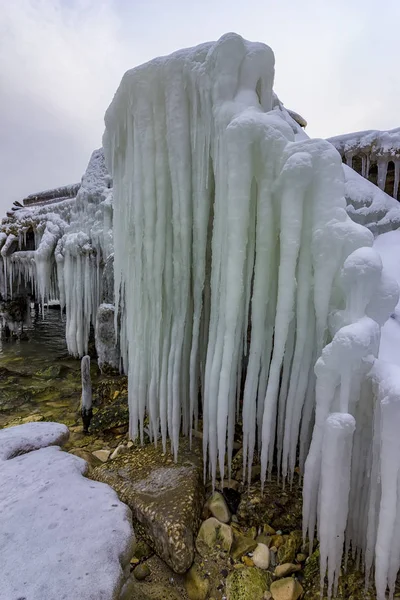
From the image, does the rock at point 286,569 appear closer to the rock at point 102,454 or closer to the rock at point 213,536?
the rock at point 213,536

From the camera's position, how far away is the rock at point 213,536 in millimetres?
2744

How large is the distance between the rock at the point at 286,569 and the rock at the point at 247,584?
0.08 meters

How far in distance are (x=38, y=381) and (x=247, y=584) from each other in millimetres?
8460

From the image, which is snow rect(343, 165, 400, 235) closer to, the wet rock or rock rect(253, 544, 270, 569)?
the wet rock

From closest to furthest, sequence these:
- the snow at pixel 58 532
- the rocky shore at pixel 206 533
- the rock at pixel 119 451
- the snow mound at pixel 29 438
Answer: the snow at pixel 58 532, the rocky shore at pixel 206 533, the snow mound at pixel 29 438, the rock at pixel 119 451

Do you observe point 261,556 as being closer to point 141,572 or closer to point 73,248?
point 141,572

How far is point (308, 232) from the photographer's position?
2809 millimetres

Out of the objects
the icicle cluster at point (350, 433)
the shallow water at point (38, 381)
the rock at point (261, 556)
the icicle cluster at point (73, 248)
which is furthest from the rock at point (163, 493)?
the icicle cluster at point (73, 248)

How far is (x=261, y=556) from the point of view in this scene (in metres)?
2.62

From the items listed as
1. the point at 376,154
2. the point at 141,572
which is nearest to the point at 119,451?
the point at 141,572

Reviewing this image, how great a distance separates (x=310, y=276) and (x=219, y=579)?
2693 mm

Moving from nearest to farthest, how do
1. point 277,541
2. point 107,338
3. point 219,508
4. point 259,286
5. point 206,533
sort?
point 277,541, point 206,533, point 259,286, point 219,508, point 107,338

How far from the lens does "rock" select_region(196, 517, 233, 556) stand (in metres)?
2.74

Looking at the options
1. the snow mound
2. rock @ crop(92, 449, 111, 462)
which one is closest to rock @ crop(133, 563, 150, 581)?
rock @ crop(92, 449, 111, 462)
